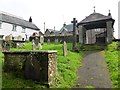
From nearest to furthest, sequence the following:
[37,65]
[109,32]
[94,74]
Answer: [37,65] → [94,74] → [109,32]

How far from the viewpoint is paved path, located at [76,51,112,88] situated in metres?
11.1

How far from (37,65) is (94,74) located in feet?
12.8

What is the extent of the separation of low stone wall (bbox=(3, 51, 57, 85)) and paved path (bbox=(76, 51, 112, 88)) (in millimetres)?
1658

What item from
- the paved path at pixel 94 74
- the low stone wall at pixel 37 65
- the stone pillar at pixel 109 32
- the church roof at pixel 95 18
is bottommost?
the paved path at pixel 94 74

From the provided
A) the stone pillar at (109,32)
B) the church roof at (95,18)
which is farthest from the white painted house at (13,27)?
the stone pillar at (109,32)

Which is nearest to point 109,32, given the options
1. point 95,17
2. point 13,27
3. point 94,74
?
point 95,17

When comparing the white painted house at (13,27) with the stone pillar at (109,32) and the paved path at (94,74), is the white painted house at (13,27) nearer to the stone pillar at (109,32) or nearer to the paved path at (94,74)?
the stone pillar at (109,32)

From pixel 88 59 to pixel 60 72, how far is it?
532 cm

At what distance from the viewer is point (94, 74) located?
12.8 m

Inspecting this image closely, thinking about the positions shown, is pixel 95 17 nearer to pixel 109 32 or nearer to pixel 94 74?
pixel 109 32

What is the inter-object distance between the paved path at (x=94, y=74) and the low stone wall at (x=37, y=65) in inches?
65.3

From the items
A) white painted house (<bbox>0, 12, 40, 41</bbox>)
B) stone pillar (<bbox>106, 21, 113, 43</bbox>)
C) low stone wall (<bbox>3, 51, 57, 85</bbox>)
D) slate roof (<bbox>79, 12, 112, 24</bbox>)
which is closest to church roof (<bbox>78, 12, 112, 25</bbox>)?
slate roof (<bbox>79, 12, 112, 24</bbox>)

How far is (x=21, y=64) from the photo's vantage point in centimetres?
1169

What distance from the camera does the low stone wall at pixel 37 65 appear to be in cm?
1058
